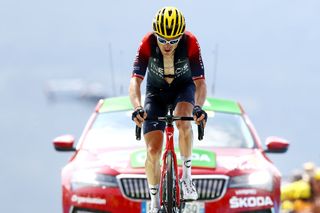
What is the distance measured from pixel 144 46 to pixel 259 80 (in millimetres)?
23717

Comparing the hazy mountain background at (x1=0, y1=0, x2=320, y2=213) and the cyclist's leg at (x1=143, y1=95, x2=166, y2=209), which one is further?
the hazy mountain background at (x1=0, y1=0, x2=320, y2=213)

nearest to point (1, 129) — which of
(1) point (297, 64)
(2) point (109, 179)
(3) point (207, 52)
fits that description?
(3) point (207, 52)

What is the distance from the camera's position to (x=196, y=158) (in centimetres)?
1161

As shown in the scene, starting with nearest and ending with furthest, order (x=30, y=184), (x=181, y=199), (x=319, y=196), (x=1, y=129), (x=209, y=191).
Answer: (x=319, y=196), (x=181, y=199), (x=209, y=191), (x=30, y=184), (x=1, y=129)

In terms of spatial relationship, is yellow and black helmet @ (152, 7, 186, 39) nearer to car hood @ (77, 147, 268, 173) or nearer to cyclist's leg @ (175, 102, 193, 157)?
cyclist's leg @ (175, 102, 193, 157)

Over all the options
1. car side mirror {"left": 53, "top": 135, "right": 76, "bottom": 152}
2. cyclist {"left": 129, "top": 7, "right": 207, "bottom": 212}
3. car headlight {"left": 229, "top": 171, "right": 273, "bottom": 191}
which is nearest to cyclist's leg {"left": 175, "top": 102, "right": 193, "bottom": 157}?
cyclist {"left": 129, "top": 7, "right": 207, "bottom": 212}

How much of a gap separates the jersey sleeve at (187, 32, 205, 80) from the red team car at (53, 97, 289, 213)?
1.04 metres

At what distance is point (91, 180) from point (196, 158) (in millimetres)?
1009

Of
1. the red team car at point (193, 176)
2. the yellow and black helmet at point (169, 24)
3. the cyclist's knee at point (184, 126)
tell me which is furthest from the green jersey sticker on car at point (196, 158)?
the yellow and black helmet at point (169, 24)

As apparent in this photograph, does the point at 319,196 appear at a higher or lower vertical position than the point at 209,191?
higher

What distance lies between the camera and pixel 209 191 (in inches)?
443

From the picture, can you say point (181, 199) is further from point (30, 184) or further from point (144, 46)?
point (30, 184)

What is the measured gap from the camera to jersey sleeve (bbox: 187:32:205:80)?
10711 mm

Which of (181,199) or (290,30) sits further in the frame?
(290,30)
